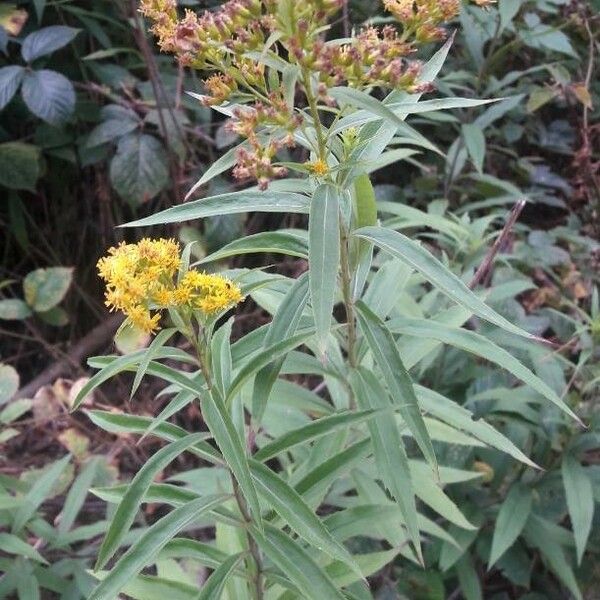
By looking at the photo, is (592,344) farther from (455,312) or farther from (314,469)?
(314,469)

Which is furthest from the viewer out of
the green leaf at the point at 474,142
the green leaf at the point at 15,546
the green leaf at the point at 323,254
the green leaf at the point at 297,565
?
the green leaf at the point at 474,142

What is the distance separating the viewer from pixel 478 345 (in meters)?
1.03

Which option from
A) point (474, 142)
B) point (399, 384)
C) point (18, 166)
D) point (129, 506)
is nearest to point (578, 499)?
point (399, 384)

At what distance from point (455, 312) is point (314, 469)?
1.30 ft

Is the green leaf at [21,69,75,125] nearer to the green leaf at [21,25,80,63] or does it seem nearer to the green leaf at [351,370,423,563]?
the green leaf at [21,25,80,63]

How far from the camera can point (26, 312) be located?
2150 mm

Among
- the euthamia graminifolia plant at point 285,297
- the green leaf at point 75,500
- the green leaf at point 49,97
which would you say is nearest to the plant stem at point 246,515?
the euthamia graminifolia plant at point 285,297

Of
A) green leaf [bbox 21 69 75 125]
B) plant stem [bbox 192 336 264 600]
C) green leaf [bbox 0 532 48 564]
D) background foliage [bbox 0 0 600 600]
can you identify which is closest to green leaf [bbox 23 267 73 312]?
background foliage [bbox 0 0 600 600]

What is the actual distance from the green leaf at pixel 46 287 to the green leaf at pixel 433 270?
1408mm

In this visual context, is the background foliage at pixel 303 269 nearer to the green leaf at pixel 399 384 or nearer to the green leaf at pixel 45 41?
the green leaf at pixel 45 41

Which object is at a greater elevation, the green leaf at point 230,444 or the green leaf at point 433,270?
the green leaf at point 433,270

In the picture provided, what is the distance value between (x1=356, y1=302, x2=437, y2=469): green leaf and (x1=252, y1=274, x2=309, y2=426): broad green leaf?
0.33ft

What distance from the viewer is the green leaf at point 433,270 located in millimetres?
829

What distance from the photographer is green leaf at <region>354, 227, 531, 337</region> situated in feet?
2.72
